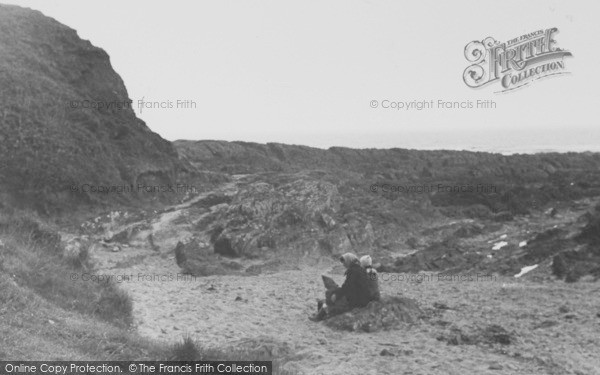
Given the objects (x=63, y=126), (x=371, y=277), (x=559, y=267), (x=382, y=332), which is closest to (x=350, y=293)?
(x=371, y=277)

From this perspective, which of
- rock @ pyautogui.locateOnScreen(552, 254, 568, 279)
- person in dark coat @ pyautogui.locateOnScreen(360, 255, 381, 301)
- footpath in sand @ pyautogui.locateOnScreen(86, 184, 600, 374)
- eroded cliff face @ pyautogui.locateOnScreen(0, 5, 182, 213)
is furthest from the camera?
eroded cliff face @ pyautogui.locateOnScreen(0, 5, 182, 213)

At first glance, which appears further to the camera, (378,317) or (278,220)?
(278,220)

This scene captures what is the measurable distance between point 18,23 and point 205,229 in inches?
692

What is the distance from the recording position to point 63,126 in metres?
26.0

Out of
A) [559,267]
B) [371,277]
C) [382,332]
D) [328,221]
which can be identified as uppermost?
[328,221]

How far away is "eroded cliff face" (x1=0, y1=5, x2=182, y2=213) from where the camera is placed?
23.2 meters

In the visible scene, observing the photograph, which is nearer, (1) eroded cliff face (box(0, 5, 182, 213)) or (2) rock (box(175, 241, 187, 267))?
(2) rock (box(175, 241, 187, 267))

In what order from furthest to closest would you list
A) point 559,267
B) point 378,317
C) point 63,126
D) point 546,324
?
point 63,126
point 559,267
point 378,317
point 546,324

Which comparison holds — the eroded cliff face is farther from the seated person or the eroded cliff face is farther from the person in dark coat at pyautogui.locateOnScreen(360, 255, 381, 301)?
the person in dark coat at pyautogui.locateOnScreen(360, 255, 381, 301)

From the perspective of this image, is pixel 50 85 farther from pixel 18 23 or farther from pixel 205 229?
pixel 205 229

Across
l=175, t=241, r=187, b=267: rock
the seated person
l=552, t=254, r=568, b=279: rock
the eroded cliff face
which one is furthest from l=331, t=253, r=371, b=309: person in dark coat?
the eroded cliff face

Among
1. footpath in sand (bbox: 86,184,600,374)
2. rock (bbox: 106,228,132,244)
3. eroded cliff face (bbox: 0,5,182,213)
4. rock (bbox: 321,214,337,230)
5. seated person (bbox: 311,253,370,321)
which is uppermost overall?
eroded cliff face (bbox: 0,5,182,213)

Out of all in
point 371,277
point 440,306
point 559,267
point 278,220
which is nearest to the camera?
point 371,277

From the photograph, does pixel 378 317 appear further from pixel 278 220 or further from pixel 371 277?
pixel 278 220
